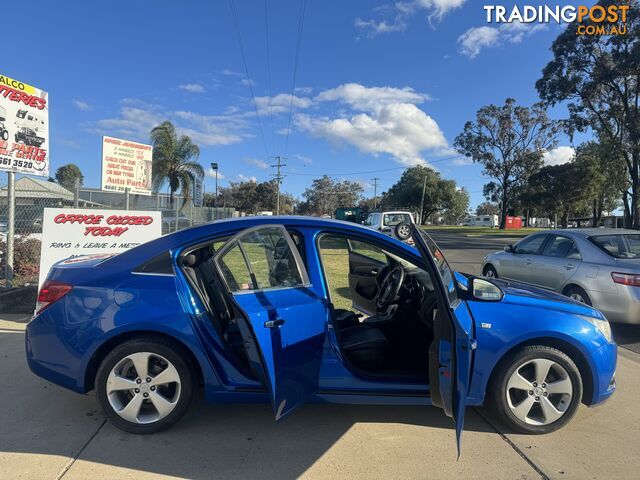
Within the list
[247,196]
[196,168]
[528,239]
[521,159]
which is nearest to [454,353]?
[528,239]

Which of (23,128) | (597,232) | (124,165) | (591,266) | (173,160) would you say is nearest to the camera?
(591,266)

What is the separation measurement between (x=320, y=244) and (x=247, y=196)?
71.9 metres

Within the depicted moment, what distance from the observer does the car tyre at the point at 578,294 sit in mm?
5918

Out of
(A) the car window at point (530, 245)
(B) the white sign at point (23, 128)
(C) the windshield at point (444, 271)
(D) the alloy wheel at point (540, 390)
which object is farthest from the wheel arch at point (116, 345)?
(A) the car window at point (530, 245)

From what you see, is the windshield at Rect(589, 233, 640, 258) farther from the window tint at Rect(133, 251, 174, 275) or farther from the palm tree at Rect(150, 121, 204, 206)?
the palm tree at Rect(150, 121, 204, 206)

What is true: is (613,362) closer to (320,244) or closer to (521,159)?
(320,244)

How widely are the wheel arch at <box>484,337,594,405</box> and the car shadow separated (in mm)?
579

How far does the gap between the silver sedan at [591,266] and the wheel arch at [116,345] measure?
523 centimetres

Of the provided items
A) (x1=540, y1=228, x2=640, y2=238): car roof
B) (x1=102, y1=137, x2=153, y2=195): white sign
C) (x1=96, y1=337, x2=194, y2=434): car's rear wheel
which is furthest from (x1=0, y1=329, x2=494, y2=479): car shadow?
(x1=102, y1=137, x2=153, y2=195): white sign

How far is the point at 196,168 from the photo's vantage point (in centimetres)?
3378

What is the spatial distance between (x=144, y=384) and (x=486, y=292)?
2570 millimetres

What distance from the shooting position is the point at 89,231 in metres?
6.76

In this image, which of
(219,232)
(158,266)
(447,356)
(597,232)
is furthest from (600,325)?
(597,232)

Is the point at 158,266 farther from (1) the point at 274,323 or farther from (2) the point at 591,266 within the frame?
(2) the point at 591,266
